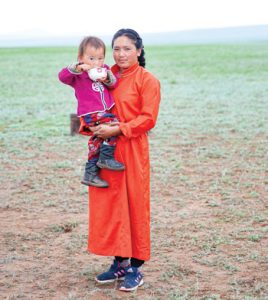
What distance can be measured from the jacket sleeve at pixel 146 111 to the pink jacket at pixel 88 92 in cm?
20

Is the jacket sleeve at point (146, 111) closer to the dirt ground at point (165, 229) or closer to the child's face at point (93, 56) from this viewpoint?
the child's face at point (93, 56)

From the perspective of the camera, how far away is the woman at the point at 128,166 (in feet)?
14.6

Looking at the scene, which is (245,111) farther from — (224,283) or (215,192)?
(224,283)

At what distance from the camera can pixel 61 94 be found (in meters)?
20.8

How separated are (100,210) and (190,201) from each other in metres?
3.06

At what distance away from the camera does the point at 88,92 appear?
4.41 meters

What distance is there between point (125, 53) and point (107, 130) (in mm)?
539

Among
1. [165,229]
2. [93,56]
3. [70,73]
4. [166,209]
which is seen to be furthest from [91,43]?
[166,209]

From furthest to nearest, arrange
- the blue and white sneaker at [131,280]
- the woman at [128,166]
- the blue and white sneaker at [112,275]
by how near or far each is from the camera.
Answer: the blue and white sneaker at [112,275]
the blue and white sneaker at [131,280]
the woman at [128,166]

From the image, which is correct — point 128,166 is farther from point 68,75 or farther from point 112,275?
point 112,275

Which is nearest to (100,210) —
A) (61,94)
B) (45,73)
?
(61,94)

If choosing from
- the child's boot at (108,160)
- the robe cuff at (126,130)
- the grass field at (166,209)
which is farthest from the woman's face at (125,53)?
the grass field at (166,209)

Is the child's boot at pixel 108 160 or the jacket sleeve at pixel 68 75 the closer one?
the jacket sleeve at pixel 68 75

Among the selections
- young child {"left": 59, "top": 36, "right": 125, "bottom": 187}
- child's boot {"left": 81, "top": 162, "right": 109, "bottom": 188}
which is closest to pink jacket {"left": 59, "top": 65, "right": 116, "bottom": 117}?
young child {"left": 59, "top": 36, "right": 125, "bottom": 187}
